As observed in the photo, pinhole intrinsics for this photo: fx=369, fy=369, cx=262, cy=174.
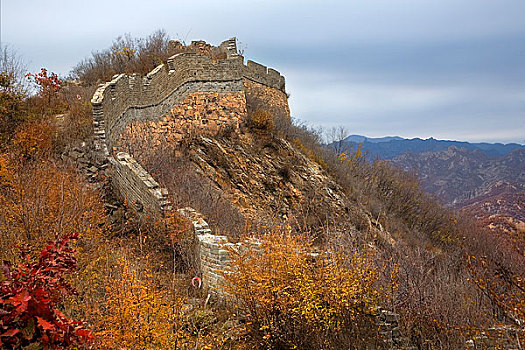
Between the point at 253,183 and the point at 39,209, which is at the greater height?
the point at 253,183

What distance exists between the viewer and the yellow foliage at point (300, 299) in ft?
16.3

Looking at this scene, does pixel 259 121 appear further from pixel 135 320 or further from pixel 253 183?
pixel 135 320

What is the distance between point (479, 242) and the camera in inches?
1019

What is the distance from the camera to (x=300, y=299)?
5.00 metres

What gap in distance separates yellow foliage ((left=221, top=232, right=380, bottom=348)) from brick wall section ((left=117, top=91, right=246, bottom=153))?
767 cm

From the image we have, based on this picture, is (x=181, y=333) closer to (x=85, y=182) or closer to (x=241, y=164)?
(x=85, y=182)

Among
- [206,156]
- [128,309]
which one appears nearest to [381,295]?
[128,309]

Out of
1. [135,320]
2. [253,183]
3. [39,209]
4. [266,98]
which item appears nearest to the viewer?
[135,320]

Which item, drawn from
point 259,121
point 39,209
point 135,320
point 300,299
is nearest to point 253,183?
point 259,121

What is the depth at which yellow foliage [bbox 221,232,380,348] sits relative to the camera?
4961mm

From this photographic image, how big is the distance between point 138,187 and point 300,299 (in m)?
5.57

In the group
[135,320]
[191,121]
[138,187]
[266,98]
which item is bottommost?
[135,320]

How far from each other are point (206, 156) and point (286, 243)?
8.00 m

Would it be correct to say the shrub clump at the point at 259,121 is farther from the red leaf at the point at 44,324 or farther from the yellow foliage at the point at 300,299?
the red leaf at the point at 44,324
